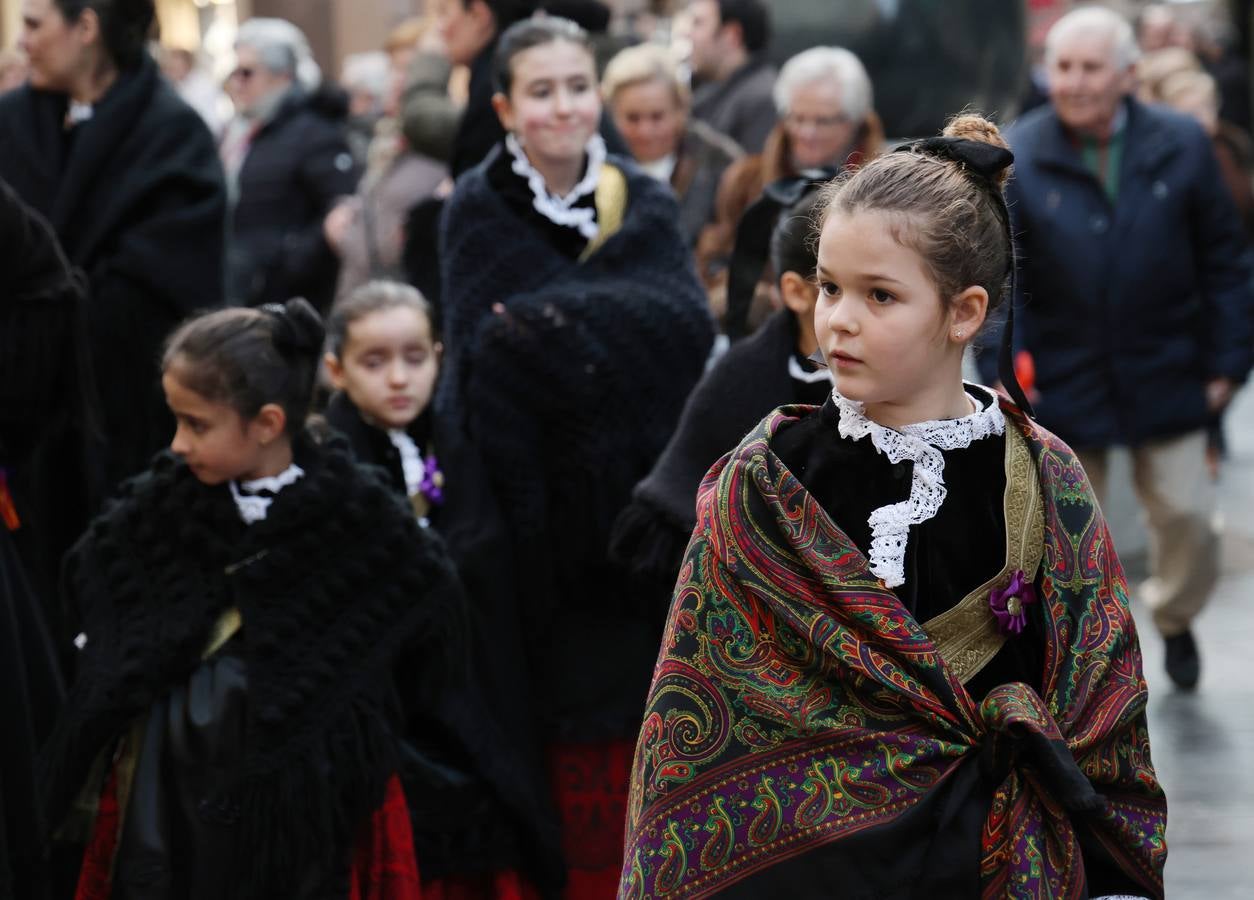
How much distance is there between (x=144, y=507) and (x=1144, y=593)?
4515 mm

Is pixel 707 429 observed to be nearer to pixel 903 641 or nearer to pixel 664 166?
pixel 903 641

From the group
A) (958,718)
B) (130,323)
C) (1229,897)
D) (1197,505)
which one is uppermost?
(130,323)

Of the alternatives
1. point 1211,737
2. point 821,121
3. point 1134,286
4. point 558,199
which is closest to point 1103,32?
point 1134,286

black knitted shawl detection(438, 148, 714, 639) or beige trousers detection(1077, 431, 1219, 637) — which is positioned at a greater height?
black knitted shawl detection(438, 148, 714, 639)

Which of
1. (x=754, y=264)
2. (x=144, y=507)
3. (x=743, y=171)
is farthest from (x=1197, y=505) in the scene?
(x=144, y=507)

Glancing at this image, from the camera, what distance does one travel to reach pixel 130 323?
6391 mm

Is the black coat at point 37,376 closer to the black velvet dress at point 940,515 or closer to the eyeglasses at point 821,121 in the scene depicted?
the black velvet dress at point 940,515

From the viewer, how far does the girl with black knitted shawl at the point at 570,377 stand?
5047mm

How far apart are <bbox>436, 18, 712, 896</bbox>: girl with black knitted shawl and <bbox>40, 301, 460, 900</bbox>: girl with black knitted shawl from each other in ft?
2.48

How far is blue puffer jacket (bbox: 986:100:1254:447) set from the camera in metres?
7.34

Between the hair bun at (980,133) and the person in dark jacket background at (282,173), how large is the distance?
613 centimetres

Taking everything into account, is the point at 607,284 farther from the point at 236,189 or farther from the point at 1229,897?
the point at 236,189

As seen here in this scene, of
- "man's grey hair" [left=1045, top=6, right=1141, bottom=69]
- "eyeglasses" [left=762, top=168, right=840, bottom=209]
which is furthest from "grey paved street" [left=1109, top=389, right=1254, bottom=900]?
"man's grey hair" [left=1045, top=6, right=1141, bottom=69]

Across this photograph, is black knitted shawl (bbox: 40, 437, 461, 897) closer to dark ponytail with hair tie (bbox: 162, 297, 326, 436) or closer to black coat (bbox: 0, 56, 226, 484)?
dark ponytail with hair tie (bbox: 162, 297, 326, 436)
